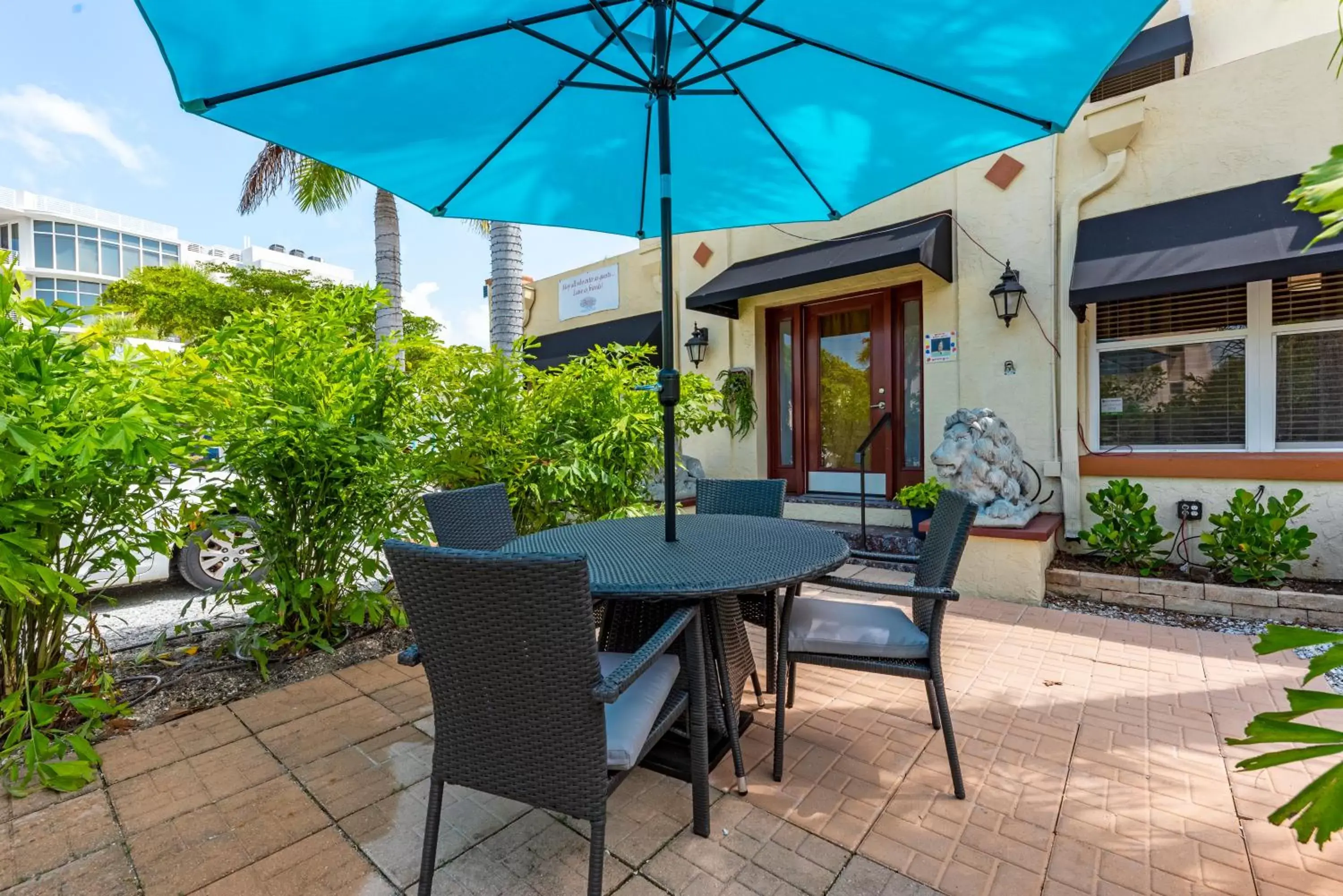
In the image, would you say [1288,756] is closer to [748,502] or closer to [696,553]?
[696,553]

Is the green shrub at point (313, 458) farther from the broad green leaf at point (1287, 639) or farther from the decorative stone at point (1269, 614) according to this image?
the decorative stone at point (1269, 614)

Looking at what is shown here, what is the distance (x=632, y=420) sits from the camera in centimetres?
370

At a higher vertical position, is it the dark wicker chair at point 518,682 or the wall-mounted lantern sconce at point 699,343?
the wall-mounted lantern sconce at point 699,343

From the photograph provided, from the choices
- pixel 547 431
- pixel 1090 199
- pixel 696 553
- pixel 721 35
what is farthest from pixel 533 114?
pixel 1090 199

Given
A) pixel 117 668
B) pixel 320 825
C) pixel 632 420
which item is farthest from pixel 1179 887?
pixel 117 668

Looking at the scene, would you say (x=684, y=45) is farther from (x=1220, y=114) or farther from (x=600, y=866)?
(x=1220, y=114)

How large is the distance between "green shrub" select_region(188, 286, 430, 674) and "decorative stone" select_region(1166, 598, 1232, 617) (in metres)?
4.62

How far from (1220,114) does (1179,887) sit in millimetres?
5188

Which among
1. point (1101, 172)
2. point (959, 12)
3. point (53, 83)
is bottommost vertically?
point (959, 12)

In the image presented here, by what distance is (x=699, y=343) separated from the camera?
6918 millimetres

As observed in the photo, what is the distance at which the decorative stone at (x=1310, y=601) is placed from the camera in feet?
11.4

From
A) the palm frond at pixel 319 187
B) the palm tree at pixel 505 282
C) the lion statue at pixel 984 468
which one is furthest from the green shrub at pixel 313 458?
the palm frond at pixel 319 187

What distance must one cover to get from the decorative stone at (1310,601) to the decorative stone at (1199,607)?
10.0 inches

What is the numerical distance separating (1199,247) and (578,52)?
4324 millimetres
